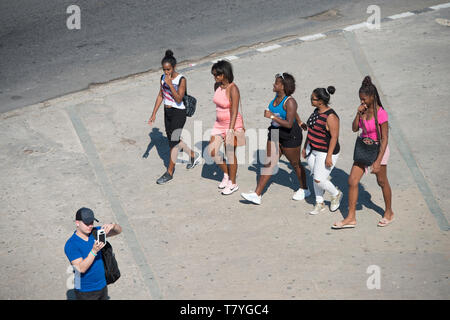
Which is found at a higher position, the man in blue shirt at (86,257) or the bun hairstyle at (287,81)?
the bun hairstyle at (287,81)

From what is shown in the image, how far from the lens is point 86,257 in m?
5.77

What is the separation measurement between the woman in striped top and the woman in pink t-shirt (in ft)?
0.96

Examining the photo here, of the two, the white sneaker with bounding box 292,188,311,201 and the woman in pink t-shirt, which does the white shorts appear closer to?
the woman in pink t-shirt

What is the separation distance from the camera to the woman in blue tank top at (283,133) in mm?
7668

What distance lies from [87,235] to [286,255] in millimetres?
2413

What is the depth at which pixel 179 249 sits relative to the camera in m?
7.36

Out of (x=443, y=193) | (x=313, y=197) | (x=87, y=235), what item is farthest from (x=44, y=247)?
(x=443, y=193)

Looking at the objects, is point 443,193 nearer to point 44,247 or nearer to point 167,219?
point 167,219

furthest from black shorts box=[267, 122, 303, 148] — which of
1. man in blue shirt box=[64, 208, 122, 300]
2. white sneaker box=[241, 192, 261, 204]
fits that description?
man in blue shirt box=[64, 208, 122, 300]

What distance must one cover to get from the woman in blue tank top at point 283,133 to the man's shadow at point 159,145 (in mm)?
1754

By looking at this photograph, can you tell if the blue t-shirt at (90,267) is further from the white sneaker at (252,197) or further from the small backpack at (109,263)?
the white sneaker at (252,197)

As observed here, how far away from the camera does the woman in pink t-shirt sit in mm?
7055

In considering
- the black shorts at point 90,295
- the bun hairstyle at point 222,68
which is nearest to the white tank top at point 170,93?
the bun hairstyle at point 222,68

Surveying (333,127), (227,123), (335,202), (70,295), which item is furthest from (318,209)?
(70,295)
